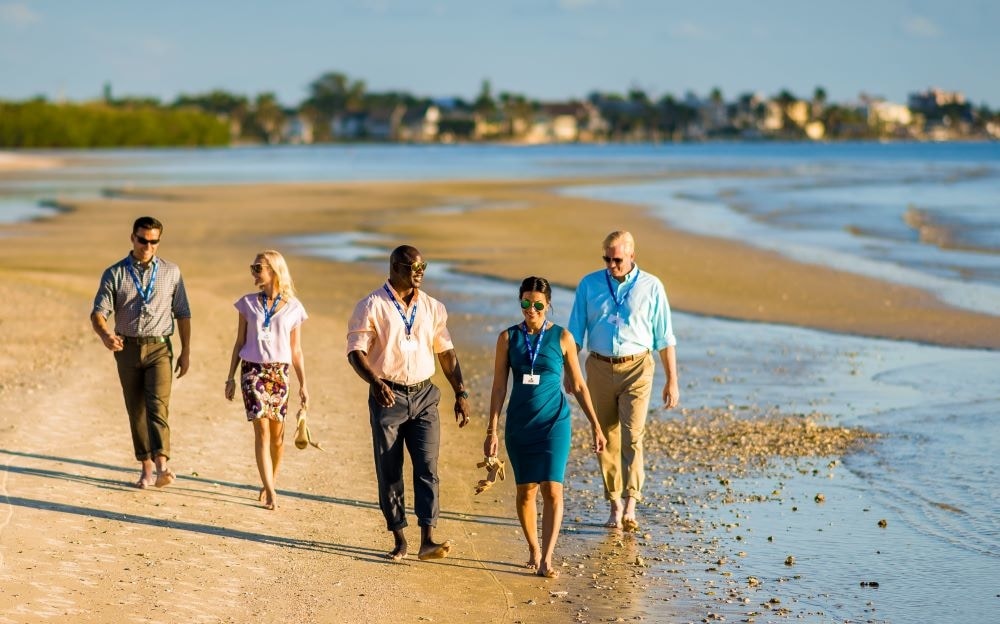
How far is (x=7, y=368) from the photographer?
44.4 feet

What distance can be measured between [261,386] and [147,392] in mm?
1028

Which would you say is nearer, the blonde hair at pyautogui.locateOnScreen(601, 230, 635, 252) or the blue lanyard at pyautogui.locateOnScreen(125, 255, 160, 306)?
the blonde hair at pyautogui.locateOnScreen(601, 230, 635, 252)

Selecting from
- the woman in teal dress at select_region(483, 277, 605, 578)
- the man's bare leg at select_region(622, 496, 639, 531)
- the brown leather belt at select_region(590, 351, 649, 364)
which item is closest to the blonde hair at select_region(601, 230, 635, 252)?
the brown leather belt at select_region(590, 351, 649, 364)

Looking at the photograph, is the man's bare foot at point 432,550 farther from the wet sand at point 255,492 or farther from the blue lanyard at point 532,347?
the blue lanyard at point 532,347

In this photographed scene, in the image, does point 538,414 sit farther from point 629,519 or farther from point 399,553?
point 629,519

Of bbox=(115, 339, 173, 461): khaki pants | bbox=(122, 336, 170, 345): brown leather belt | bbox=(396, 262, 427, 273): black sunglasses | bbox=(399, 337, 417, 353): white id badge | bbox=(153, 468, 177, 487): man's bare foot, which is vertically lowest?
bbox=(153, 468, 177, 487): man's bare foot

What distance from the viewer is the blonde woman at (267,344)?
8328 mm

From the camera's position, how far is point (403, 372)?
7336 mm

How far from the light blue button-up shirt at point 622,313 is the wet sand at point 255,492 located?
3.83ft

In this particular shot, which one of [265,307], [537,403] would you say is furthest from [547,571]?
[265,307]

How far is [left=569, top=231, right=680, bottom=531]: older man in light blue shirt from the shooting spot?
8086 millimetres

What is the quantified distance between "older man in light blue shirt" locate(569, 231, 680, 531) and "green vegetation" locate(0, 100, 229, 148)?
155958 mm

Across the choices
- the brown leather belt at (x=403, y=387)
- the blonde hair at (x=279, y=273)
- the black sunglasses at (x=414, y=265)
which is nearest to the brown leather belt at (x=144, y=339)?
the blonde hair at (x=279, y=273)

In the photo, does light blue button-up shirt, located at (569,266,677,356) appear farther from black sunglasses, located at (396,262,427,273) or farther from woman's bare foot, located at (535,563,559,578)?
woman's bare foot, located at (535,563,559,578)
